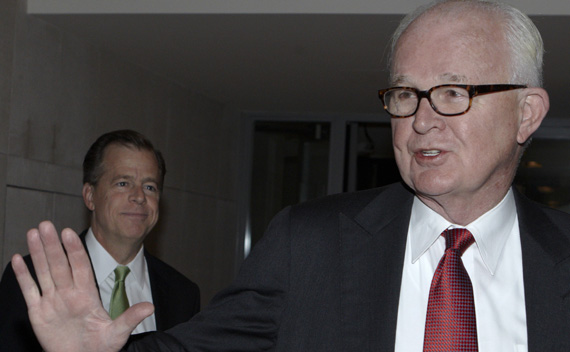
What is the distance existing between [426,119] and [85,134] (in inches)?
143

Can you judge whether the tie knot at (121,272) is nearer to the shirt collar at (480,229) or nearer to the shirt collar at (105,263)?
the shirt collar at (105,263)

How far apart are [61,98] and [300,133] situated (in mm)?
3406

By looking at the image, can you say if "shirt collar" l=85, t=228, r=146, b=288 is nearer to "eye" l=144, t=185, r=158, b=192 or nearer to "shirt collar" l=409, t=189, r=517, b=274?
"eye" l=144, t=185, r=158, b=192

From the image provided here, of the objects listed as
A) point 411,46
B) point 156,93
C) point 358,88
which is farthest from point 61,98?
point 411,46

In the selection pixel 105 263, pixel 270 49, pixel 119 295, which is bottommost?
pixel 119 295

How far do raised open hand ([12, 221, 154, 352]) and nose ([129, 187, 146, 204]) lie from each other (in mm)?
1804

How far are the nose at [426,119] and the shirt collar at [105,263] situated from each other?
1.86 metres

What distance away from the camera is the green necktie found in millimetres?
2967

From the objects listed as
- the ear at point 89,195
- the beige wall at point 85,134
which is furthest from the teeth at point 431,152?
the beige wall at point 85,134

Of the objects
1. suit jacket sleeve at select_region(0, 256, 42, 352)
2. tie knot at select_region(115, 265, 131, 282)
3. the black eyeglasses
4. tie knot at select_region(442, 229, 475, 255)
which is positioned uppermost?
the black eyeglasses

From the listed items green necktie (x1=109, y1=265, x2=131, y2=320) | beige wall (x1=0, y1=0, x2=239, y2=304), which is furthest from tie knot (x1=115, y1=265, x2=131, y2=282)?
beige wall (x1=0, y1=0, x2=239, y2=304)

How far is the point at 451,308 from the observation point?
159 cm

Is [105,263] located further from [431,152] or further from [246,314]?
[431,152]

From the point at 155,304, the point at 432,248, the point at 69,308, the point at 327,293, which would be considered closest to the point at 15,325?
the point at 155,304
